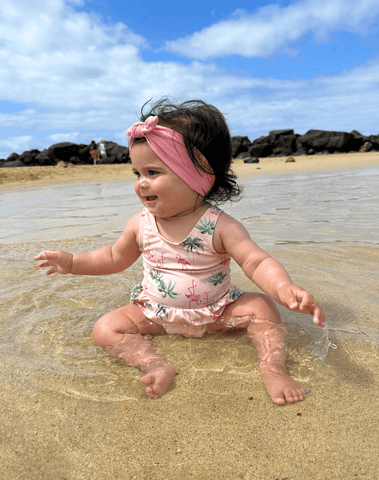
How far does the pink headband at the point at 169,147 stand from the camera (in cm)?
184

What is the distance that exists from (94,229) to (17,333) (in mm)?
2751

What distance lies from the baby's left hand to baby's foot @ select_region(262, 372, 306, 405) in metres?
0.28

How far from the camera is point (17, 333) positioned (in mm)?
2053

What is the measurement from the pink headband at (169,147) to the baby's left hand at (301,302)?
0.68 metres

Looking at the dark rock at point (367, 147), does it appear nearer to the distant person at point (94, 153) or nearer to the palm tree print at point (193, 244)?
the distant person at point (94, 153)

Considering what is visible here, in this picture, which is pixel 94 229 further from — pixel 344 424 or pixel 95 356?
pixel 344 424

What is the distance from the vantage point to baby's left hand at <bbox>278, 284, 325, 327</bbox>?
1.39 meters

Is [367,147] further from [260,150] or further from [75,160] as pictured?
[75,160]

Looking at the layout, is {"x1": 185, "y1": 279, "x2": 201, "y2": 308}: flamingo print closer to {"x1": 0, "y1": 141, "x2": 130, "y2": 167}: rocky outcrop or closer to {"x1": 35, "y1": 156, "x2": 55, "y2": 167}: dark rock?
{"x1": 0, "y1": 141, "x2": 130, "y2": 167}: rocky outcrop

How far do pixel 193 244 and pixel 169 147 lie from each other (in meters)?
0.49

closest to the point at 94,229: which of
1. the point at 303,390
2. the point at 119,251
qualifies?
the point at 119,251

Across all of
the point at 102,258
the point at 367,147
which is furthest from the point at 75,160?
the point at 102,258

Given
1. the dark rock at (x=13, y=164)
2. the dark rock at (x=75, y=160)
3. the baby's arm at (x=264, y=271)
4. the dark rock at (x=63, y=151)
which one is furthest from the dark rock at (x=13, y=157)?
the baby's arm at (x=264, y=271)

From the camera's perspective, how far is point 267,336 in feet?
6.04
